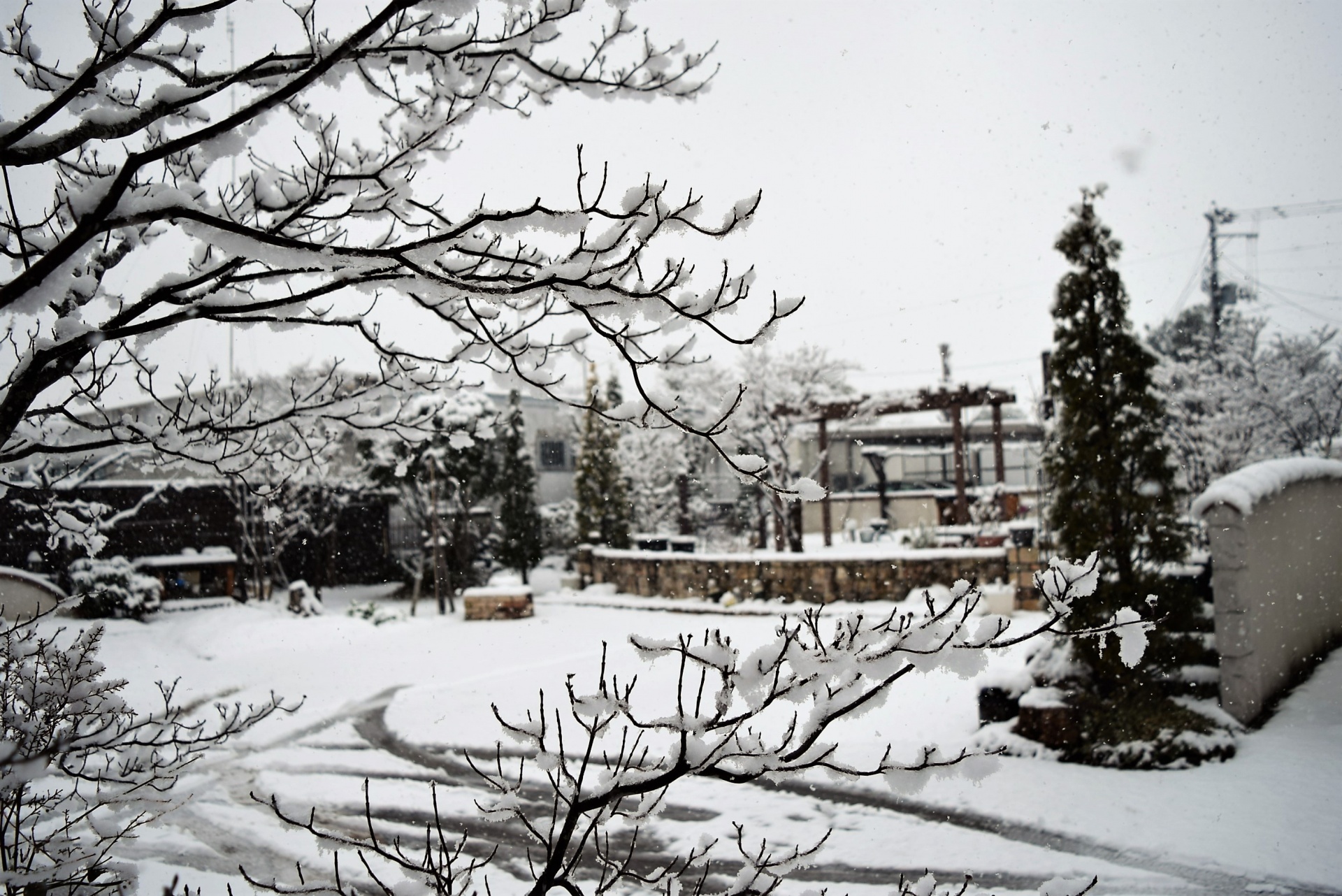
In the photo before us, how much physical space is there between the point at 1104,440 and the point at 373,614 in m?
11.3

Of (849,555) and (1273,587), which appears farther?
(849,555)

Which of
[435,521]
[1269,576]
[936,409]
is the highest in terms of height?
[936,409]

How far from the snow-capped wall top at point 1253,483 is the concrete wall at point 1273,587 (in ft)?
0.15

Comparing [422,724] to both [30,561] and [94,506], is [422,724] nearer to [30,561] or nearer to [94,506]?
[94,506]

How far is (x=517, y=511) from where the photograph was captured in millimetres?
16219

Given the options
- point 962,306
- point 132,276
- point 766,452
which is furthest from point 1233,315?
point 132,276

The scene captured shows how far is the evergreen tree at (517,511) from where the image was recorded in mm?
16156

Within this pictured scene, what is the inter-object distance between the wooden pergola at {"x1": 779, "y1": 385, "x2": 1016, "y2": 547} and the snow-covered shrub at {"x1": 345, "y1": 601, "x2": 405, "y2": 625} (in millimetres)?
7729

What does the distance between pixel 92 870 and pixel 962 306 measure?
16.5 metres

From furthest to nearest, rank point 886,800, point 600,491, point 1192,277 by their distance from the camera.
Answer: point 1192,277 < point 600,491 < point 886,800

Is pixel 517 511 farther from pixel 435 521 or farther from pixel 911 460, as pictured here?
pixel 911 460

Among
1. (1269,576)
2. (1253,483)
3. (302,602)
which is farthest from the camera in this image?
(302,602)

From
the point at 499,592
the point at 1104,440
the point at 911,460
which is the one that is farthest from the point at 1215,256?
the point at 499,592

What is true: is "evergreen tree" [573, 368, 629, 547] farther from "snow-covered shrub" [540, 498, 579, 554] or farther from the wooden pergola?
the wooden pergola
